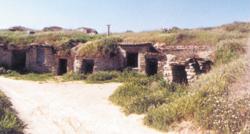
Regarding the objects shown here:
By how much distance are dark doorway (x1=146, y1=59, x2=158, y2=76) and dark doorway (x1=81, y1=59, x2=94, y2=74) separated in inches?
134

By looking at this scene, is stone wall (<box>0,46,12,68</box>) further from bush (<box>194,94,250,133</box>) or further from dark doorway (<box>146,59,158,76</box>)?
bush (<box>194,94,250,133</box>)

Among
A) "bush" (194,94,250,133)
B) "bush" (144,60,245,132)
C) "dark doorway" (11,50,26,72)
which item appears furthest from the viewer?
"dark doorway" (11,50,26,72)

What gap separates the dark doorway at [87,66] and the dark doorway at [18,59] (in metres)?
5.38

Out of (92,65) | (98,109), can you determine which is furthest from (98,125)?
(92,65)

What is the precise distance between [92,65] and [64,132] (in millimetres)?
13119

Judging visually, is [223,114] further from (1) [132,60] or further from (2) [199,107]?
(1) [132,60]

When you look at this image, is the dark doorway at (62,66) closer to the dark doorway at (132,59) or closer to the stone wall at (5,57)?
the stone wall at (5,57)

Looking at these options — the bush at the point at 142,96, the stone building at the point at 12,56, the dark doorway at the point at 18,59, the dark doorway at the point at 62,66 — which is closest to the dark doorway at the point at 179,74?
the bush at the point at 142,96

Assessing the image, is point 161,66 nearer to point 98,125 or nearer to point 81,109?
point 81,109

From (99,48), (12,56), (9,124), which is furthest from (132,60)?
(9,124)

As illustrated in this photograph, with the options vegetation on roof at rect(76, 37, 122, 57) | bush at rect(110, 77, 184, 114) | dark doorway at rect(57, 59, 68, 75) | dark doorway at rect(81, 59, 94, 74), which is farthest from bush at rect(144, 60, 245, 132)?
dark doorway at rect(57, 59, 68, 75)

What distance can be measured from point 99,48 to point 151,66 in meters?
3.28

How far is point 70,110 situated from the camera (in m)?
13.8

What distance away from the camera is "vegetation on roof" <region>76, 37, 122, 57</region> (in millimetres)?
23062
